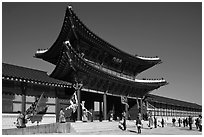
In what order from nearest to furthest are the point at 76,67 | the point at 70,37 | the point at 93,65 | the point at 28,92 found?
the point at 28,92, the point at 76,67, the point at 70,37, the point at 93,65

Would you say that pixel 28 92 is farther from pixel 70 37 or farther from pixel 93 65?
pixel 93 65

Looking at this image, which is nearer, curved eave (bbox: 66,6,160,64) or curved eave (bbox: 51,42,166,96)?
curved eave (bbox: 51,42,166,96)

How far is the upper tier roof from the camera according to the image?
20.5 m

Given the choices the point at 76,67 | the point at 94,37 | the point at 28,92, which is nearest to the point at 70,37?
the point at 94,37

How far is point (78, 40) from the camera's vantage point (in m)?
22.3

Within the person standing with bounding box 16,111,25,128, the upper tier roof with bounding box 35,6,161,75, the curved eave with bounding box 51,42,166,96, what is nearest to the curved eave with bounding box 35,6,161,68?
the upper tier roof with bounding box 35,6,161,75

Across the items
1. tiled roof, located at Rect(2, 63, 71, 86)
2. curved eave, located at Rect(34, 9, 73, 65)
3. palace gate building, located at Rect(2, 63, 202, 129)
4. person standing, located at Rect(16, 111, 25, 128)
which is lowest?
person standing, located at Rect(16, 111, 25, 128)

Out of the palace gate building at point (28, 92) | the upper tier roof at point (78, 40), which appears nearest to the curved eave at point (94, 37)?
the upper tier roof at point (78, 40)

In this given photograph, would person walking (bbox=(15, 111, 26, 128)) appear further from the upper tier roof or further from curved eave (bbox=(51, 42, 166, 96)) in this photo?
the upper tier roof

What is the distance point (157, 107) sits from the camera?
40.2 metres

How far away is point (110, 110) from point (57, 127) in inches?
623

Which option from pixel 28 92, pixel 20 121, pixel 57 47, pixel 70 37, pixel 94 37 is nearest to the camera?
pixel 20 121

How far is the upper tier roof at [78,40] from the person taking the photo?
20.5 meters

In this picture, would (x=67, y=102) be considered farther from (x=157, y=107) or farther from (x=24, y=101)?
(x=157, y=107)
